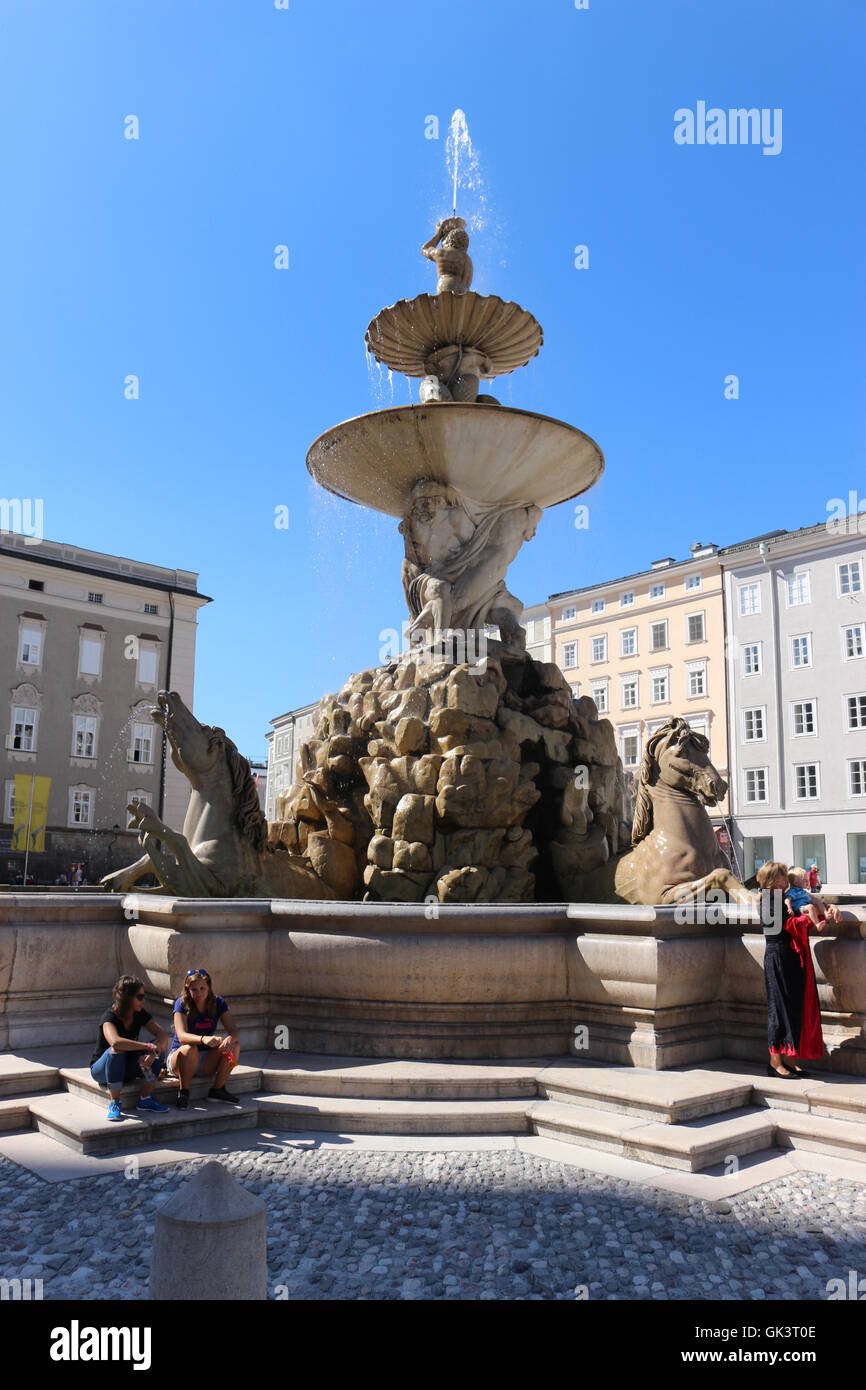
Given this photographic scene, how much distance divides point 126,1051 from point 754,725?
37540 millimetres

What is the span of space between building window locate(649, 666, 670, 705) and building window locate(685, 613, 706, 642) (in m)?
1.71

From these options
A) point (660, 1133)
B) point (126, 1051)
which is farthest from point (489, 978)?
point (126, 1051)

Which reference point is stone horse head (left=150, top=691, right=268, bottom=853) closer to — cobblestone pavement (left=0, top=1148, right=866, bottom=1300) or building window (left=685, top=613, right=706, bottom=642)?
cobblestone pavement (left=0, top=1148, right=866, bottom=1300)

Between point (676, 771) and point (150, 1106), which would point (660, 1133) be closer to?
point (150, 1106)

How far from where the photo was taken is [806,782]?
125ft

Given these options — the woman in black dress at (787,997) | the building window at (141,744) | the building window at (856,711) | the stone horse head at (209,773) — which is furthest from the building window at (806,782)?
the woman in black dress at (787,997)

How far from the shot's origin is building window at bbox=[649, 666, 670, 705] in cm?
4412

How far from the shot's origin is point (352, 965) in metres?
6.87

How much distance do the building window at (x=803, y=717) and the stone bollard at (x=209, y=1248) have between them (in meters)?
38.2

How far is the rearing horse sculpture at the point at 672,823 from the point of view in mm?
8391

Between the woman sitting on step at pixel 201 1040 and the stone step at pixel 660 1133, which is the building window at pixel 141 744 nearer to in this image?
the woman sitting on step at pixel 201 1040

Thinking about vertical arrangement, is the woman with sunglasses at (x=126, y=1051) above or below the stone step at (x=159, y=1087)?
above
